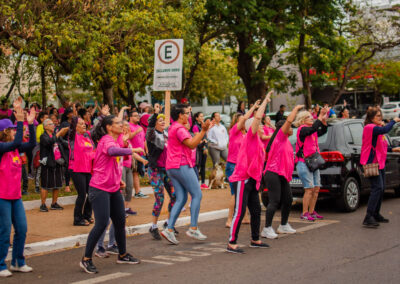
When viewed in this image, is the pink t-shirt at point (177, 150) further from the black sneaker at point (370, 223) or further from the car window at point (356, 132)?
the car window at point (356, 132)

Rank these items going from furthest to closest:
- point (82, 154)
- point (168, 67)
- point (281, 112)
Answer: point (281, 112), point (168, 67), point (82, 154)

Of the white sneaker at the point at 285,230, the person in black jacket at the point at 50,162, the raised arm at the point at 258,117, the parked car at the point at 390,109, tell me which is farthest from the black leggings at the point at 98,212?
the parked car at the point at 390,109

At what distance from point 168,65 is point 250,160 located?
137 inches

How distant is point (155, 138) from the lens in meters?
8.23

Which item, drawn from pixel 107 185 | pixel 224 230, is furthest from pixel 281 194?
pixel 107 185

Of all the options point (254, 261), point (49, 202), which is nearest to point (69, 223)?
point (49, 202)

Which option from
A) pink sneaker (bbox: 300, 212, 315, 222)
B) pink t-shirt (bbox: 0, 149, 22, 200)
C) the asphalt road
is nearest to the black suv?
pink sneaker (bbox: 300, 212, 315, 222)

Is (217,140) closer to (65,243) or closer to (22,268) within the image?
(65,243)

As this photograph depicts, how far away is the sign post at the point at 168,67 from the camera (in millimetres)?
9828

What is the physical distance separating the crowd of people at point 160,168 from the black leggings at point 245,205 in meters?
0.01

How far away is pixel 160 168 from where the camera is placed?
26.9 feet

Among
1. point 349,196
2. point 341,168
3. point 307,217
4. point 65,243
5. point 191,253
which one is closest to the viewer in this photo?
point 191,253

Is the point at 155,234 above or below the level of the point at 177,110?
below

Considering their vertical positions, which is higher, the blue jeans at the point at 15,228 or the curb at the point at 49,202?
the blue jeans at the point at 15,228
